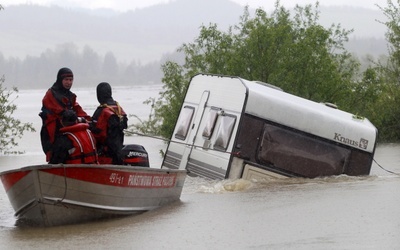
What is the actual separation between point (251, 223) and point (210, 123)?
602 cm

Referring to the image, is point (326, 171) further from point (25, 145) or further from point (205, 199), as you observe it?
point (25, 145)

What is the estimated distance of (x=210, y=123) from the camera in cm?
1752

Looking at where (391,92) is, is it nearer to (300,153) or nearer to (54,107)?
(300,153)

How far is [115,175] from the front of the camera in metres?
12.4

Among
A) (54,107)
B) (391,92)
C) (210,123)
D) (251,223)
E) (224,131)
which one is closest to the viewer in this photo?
(251,223)

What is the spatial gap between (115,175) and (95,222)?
704mm

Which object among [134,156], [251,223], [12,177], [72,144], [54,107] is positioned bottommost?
[12,177]

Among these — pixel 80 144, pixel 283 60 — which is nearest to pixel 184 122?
pixel 80 144

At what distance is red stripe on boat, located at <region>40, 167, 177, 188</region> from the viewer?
1189 centimetres

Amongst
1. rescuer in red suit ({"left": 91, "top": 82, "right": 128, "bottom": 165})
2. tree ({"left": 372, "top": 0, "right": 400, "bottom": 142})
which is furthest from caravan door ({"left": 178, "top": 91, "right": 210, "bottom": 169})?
tree ({"left": 372, "top": 0, "right": 400, "bottom": 142})

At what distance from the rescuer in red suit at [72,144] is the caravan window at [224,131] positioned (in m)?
4.43

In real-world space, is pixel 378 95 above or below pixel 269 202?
above

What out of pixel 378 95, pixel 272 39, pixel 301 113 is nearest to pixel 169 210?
pixel 301 113

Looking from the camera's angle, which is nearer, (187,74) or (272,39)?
(272,39)
